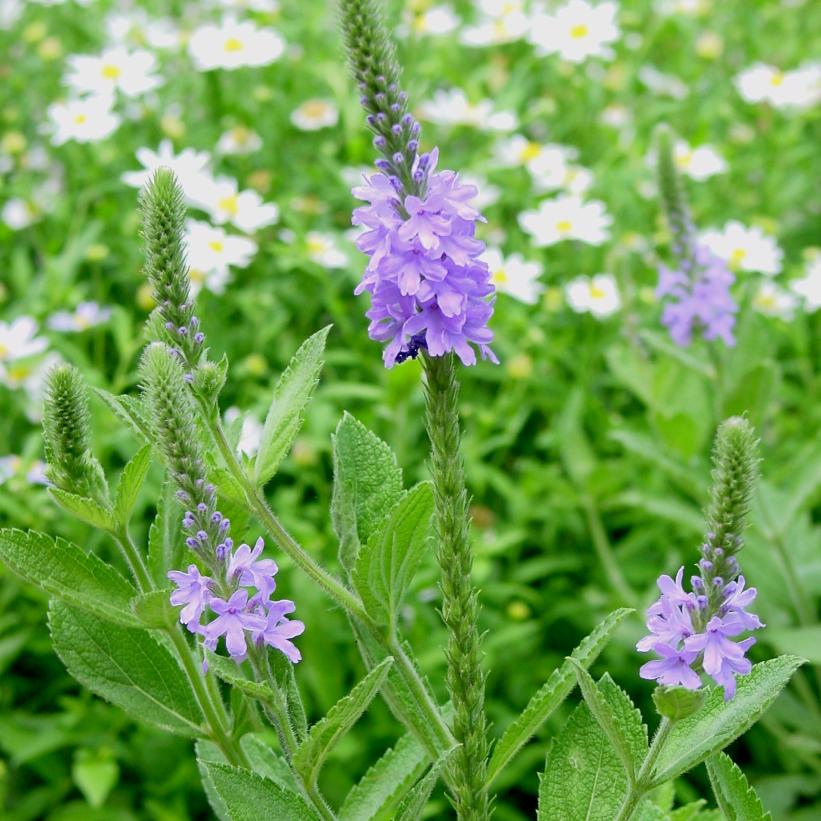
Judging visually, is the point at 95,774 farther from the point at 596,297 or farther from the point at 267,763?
the point at 596,297

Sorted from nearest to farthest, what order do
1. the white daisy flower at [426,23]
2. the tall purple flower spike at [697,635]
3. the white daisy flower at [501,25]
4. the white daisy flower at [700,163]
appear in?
the tall purple flower spike at [697,635], the white daisy flower at [700,163], the white daisy flower at [426,23], the white daisy flower at [501,25]

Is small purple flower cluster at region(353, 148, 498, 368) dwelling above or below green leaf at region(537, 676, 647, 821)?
above

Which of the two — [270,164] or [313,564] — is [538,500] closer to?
[270,164]

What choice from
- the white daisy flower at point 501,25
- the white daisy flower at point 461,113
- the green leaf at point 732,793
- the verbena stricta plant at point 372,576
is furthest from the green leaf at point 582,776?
Answer: the white daisy flower at point 501,25

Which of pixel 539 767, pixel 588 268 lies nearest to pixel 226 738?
pixel 539 767

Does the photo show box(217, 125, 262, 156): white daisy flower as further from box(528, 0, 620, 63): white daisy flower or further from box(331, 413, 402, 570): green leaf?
box(331, 413, 402, 570): green leaf

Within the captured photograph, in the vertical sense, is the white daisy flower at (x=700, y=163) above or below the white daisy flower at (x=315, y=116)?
above

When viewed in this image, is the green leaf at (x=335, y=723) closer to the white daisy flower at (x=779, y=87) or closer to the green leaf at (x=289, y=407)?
→ the green leaf at (x=289, y=407)

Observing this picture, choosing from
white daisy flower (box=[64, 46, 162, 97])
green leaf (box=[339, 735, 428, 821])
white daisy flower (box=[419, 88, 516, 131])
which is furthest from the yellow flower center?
green leaf (box=[339, 735, 428, 821])
